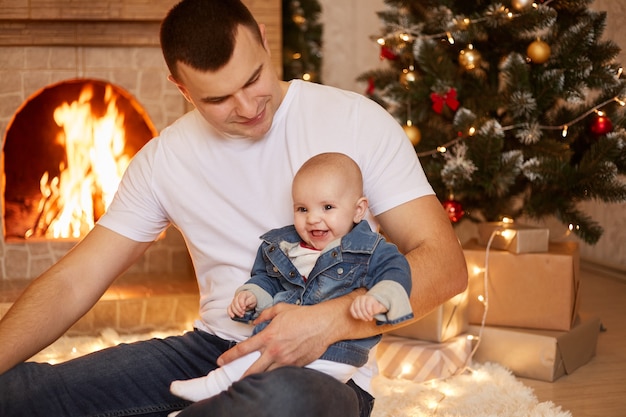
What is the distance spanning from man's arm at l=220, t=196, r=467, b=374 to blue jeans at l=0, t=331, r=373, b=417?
0.06 metres

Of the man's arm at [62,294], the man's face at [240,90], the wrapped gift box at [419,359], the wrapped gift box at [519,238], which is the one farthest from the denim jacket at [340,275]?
the wrapped gift box at [519,238]

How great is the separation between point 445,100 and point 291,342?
1815 millimetres

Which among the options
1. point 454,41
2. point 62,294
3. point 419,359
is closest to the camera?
point 62,294

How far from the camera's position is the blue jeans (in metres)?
1.36

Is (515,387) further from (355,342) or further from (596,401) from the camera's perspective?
(355,342)

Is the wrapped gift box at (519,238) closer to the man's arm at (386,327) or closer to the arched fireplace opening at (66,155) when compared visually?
the man's arm at (386,327)

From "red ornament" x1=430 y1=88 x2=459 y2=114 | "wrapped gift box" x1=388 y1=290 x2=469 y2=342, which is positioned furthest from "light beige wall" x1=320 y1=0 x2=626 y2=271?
"wrapped gift box" x1=388 y1=290 x2=469 y2=342

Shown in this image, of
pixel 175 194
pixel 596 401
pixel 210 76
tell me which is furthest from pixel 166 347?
pixel 596 401

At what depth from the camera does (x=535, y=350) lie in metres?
2.69

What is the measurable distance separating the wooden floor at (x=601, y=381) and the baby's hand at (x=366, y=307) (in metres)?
1.27

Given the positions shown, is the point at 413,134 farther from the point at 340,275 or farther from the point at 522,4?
the point at 340,275

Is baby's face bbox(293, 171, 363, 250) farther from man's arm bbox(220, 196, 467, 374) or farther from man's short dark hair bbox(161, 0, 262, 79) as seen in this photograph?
man's short dark hair bbox(161, 0, 262, 79)

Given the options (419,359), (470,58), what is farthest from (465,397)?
(470,58)

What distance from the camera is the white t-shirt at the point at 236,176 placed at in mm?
1738
